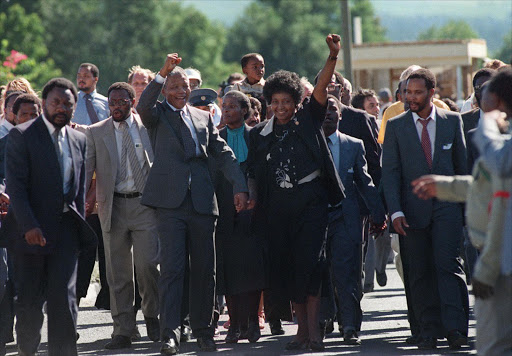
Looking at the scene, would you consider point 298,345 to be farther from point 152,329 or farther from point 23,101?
point 23,101

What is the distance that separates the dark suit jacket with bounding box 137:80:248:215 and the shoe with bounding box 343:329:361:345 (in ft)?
5.03

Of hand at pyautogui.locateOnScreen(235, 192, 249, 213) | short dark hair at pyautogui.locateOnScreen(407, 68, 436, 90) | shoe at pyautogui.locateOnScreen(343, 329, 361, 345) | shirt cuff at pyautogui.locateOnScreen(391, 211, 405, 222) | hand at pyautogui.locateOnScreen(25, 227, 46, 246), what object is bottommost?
shoe at pyautogui.locateOnScreen(343, 329, 361, 345)

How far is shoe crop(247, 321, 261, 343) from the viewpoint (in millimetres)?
10086

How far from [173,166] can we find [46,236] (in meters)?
1.60

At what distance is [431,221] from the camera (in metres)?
9.41

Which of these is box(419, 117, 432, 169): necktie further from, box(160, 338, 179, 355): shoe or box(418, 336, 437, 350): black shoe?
box(160, 338, 179, 355): shoe

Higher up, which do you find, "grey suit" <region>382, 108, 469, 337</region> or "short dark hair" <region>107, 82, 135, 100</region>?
"short dark hair" <region>107, 82, 135, 100</region>

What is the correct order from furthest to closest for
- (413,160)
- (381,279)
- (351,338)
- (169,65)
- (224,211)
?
(381,279) < (224,211) < (351,338) < (413,160) < (169,65)

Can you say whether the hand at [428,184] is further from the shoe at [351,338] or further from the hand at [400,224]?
the shoe at [351,338]

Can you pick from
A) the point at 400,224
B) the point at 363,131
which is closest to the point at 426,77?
the point at 400,224

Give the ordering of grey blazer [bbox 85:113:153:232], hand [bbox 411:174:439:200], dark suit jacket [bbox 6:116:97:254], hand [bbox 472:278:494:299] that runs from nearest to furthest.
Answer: hand [bbox 472:278:494:299] → hand [bbox 411:174:439:200] → dark suit jacket [bbox 6:116:97:254] → grey blazer [bbox 85:113:153:232]

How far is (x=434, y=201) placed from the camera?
936 centimetres

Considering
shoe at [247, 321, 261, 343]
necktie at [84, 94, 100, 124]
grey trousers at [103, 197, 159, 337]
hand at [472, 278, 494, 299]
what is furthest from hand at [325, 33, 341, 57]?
necktie at [84, 94, 100, 124]

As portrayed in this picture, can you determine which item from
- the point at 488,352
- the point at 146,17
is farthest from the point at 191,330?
the point at 146,17
